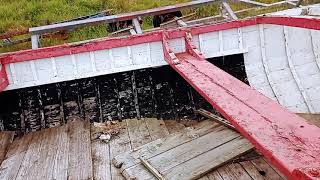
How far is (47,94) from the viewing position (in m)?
4.76

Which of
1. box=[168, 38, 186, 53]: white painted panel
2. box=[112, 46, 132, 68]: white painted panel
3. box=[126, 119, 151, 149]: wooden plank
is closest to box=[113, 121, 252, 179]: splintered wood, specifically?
box=[126, 119, 151, 149]: wooden plank

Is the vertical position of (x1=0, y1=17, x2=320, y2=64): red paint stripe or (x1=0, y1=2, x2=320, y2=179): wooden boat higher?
(x1=0, y1=17, x2=320, y2=64): red paint stripe

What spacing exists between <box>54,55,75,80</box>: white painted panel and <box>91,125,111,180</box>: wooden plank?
654 millimetres

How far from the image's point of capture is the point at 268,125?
228cm

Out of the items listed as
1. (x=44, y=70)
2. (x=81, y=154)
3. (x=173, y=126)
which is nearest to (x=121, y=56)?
(x=44, y=70)

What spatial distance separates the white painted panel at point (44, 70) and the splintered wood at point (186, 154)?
4.27 feet

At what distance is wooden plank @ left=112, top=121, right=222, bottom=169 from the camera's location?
3.92m

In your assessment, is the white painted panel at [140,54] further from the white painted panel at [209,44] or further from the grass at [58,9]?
the grass at [58,9]

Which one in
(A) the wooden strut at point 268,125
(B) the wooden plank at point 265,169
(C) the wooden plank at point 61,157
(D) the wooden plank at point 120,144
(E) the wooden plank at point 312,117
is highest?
(A) the wooden strut at point 268,125

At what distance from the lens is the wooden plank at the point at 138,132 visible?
4402mm

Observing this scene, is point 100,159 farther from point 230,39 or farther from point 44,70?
point 230,39

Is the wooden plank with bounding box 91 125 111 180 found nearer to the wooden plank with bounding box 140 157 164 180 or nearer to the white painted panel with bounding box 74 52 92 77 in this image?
the wooden plank with bounding box 140 157 164 180

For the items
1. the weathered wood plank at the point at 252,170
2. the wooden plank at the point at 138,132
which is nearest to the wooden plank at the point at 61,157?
the wooden plank at the point at 138,132

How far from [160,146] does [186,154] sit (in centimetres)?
33
